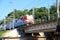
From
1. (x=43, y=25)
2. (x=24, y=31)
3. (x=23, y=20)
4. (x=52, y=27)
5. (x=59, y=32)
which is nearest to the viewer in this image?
(x=59, y=32)

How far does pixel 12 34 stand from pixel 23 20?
16.3 ft

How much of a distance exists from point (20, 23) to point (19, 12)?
48494 millimetres

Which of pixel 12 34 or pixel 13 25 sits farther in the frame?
pixel 13 25

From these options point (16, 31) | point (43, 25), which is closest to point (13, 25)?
point (16, 31)

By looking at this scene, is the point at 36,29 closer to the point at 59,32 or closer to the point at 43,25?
the point at 43,25

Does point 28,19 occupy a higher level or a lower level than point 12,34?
higher

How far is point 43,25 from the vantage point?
34.2 m

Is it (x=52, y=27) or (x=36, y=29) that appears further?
(x=36, y=29)

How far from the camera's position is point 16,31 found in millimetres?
49281

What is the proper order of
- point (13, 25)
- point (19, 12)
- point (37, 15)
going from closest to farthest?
1. point (13, 25)
2. point (37, 15)
3. point (19, 12)

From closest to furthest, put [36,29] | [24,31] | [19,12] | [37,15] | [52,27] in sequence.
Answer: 1. [52,27]
2. [36,29]
3. [24,31]
4. [37,15]
5. [19,12]

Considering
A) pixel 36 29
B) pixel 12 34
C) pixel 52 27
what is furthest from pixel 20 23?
pixel 52 27

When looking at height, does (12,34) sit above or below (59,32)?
below

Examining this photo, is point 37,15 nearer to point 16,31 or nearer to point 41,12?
point 41,12
